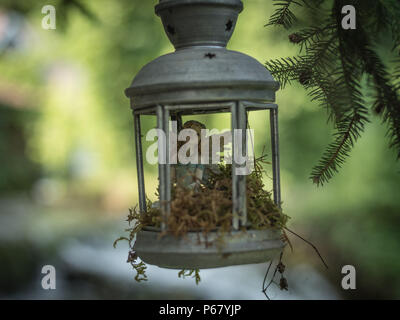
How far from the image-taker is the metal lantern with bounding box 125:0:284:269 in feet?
5.09

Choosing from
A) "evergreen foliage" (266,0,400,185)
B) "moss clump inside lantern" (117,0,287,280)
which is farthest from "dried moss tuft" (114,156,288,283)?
"evergreen foliage" (266,0,400,185)

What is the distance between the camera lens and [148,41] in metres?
4.59

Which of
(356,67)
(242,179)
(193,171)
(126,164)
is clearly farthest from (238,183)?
(126,164)

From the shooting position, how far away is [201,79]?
154cm

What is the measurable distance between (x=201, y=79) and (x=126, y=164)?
3361 mm

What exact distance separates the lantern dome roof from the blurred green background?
2.56 meters

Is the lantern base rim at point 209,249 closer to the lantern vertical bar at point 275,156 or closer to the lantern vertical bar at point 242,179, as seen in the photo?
the lantern vertical bar at point 242,179

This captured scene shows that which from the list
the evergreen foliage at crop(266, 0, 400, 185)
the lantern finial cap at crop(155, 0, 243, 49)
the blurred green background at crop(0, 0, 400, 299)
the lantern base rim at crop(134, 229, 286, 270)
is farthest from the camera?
the blurred green background at crop(0, 0, 400, 299)

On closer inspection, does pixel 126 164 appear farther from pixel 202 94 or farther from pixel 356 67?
pixel 356 67

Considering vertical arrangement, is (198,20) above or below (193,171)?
above

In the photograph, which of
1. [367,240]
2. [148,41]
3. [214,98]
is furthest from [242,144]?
[367,240]

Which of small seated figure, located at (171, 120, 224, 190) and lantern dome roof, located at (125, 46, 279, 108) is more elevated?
lantern dome roof, located at (125, 46, 279, 108)

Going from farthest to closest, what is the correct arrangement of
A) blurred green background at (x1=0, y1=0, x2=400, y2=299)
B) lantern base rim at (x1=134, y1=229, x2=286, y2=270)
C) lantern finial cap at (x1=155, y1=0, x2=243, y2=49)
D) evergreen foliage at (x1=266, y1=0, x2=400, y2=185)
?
blurred green background at (x1=0, y1=0, x2=400, y2=299)
lantern finial cap at (x1=155, y1=0, x2=243, y2=49)
lantern base rim at (x1=134, y1=229, x2=286, y2=270)
evergreen foliage at (x1=266, y1=0, x2=400, y2=185)

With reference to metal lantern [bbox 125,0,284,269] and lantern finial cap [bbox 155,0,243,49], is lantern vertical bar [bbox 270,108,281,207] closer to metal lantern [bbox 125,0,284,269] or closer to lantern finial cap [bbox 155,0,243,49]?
metal lantern [bbox 125,0,284,269]
